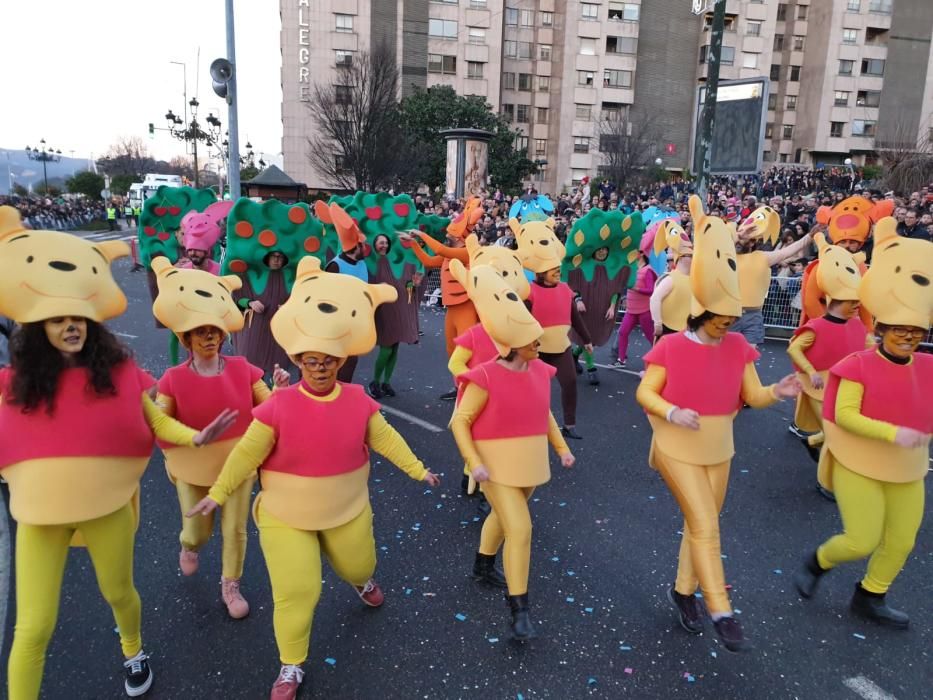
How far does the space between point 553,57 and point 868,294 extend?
51.7 metres

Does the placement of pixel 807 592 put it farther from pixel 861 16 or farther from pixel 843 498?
pixel 861 16

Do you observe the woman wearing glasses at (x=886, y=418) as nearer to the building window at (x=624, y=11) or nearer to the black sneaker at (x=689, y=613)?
the black sneaker at (x=689, y=613)

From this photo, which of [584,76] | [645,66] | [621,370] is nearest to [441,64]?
[584,76]

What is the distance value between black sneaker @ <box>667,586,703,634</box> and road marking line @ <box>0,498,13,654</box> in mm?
3387

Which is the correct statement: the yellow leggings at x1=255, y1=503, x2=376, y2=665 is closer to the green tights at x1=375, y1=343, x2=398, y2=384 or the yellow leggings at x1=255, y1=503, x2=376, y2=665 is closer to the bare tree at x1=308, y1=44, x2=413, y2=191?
the green tights at x1=375, y1=343, x2=398, y2=384

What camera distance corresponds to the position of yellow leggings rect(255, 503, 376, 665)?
2709 mm

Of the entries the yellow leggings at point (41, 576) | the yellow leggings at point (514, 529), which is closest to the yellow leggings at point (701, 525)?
the yellow leggings at point (514, 529)

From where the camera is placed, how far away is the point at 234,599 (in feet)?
11.3

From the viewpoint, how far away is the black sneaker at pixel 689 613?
3.37m

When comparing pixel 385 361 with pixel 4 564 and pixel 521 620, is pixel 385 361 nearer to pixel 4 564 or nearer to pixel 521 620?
pixel 4 564

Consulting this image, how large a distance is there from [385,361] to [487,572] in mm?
3814

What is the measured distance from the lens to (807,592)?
3656mm

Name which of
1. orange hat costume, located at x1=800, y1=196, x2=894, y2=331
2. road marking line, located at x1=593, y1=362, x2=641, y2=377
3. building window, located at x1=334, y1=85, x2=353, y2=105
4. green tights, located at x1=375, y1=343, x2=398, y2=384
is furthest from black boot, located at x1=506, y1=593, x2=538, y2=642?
building window, located at x1=334, y1=85, x2=353, y2=105

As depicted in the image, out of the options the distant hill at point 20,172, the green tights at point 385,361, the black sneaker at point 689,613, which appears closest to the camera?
the black sneaker at point 689,613
